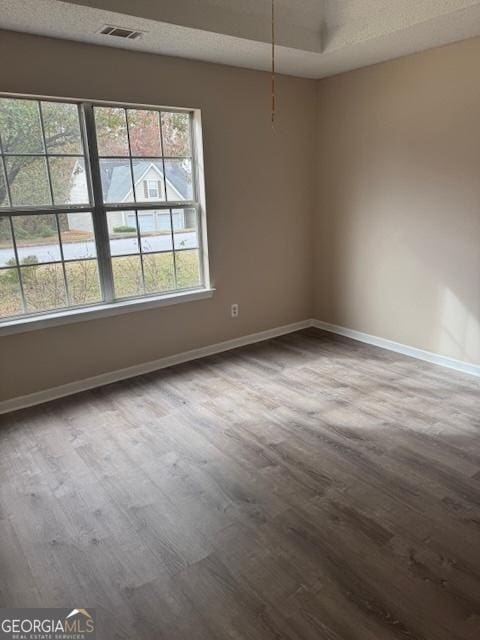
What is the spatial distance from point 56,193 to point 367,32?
98.5 inches

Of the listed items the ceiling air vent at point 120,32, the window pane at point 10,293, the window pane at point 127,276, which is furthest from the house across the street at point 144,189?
the ceiling air vent at point 120,32

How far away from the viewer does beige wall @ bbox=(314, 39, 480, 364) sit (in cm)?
339

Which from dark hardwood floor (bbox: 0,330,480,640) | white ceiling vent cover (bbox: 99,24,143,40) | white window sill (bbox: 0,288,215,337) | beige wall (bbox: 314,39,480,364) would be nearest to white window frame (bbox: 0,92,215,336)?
white window sill (bbox: 0,288,215,337)

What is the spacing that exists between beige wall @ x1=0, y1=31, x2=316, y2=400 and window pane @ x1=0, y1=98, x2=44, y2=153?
112 millimetres

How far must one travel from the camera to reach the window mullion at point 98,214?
323cm

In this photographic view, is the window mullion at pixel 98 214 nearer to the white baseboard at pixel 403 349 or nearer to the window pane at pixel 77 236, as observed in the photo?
the window pane at pixel 77 236

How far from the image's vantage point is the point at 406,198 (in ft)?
12.5

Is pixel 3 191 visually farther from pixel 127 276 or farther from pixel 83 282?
pixel 127 276

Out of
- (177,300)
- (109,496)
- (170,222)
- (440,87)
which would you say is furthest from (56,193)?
(440,87)

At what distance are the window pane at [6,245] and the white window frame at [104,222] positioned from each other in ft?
0.24

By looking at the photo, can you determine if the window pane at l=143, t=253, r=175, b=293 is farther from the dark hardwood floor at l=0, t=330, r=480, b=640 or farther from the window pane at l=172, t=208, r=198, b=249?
the dark hardwood floor at l=0, t=330, r=480, b=640

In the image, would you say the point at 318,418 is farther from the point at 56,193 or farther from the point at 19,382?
the point at 56,193

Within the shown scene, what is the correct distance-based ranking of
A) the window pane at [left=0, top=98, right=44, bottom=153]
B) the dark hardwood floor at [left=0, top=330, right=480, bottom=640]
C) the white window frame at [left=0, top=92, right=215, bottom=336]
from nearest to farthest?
the dark hardwood floor at [left=0, top=330, right=480, bottom=640] < the window pane at [left=0, top=98, right=44, bottom=153] < the white window frame at [left=0, top=92, right=215, bottom=336]

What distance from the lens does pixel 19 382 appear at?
3.24m
